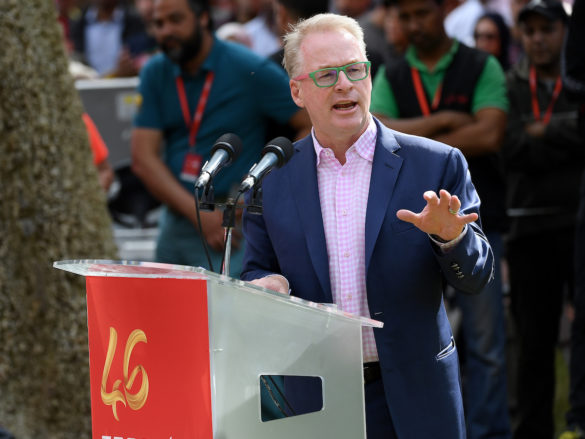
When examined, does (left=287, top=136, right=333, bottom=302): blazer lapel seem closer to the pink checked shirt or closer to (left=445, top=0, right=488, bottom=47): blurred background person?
the pink checked shirt

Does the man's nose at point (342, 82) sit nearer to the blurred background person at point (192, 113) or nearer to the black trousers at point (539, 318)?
the blurred background person at point (192, 113)

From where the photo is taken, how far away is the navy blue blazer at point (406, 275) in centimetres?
307

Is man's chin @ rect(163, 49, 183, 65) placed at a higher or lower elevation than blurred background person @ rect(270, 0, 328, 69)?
lower

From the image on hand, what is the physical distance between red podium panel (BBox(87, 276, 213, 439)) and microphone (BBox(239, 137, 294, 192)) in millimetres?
427

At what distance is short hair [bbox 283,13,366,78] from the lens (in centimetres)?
317

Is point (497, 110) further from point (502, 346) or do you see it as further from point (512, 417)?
point (512, 417)

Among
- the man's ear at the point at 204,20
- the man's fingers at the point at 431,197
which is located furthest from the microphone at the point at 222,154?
the man's ear at the point at 204,20

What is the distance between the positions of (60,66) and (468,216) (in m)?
3.57

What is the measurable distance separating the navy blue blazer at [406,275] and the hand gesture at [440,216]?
26cm

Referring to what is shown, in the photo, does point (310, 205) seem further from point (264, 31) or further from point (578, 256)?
point (264, 31)

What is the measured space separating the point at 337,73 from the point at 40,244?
298 centimetres

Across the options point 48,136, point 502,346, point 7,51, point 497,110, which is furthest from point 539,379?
point 7,51

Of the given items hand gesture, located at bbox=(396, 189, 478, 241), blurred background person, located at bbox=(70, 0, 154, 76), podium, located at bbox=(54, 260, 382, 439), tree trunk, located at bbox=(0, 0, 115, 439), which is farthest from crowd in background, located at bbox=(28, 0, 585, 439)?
blurred background person, located at bbox=(70, 0, 154, 76)

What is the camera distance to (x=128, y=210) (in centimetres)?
952
